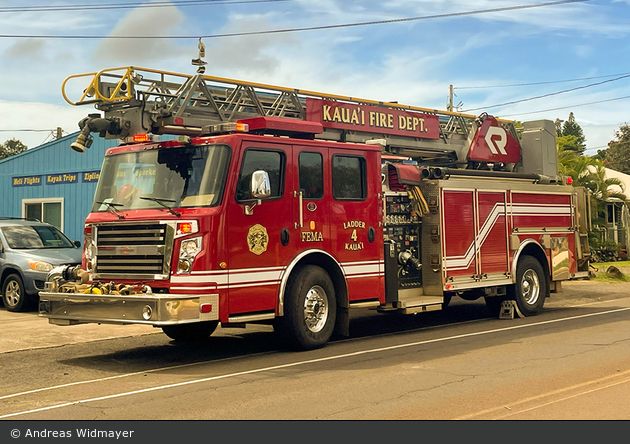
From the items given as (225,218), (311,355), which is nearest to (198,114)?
(225,218)

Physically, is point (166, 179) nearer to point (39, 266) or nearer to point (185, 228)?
point (185, 228)

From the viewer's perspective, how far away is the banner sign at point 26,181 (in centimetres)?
2459

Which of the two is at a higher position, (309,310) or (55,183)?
(55,183)

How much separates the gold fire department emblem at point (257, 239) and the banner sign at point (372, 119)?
2635 mm

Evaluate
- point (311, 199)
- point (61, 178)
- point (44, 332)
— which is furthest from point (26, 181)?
point (311, 199)

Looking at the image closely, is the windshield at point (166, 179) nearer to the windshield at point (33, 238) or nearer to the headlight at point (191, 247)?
the headlight at point (191, 247)

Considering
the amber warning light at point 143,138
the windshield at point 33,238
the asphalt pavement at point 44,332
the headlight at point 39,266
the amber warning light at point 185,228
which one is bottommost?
the asphalt pavement at point 44,332

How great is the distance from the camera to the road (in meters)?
6.42

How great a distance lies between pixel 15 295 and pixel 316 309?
24.3ft

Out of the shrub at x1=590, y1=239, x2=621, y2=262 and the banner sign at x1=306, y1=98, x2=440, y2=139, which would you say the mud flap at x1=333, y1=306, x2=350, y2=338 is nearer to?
the banner sign at x1=306, y1=98, x2=440, y2=139

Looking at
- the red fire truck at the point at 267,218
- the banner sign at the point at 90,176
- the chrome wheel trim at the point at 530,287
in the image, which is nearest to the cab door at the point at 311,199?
the red fire truck at the point at 267,218

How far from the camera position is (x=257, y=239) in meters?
9.15

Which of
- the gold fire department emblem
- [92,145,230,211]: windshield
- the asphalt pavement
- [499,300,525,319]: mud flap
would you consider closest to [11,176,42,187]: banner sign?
the asphalt pavement

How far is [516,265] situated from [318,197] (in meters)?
4.86
